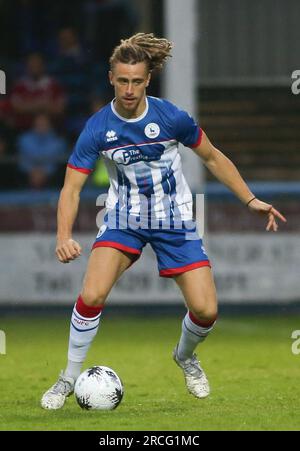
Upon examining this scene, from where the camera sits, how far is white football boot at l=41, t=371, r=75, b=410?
728 cm

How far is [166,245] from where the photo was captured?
7574mm

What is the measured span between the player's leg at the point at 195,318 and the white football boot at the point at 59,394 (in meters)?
0.79

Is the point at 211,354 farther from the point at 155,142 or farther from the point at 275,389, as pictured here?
the point at 155,142

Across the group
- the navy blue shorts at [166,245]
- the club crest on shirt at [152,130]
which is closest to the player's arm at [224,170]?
the club crest on shirt at [152,130]

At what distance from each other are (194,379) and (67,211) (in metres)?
1.38

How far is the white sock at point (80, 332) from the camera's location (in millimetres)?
7254

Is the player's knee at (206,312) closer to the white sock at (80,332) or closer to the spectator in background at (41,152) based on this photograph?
the white sock at (80,332)

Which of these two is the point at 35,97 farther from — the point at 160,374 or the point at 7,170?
the point at 160,374

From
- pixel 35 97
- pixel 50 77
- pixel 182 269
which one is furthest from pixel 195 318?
pixel 50 77

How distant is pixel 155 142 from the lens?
24.2 feet

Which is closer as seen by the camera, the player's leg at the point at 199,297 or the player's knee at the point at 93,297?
the player's knee at the point at 93,297

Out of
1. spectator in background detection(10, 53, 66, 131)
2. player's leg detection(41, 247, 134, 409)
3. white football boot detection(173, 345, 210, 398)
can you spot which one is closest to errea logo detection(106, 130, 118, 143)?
player's leg detection(41, 247, 134, 409)

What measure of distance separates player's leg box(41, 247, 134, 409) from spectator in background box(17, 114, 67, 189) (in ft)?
22.3

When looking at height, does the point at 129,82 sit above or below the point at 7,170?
above
